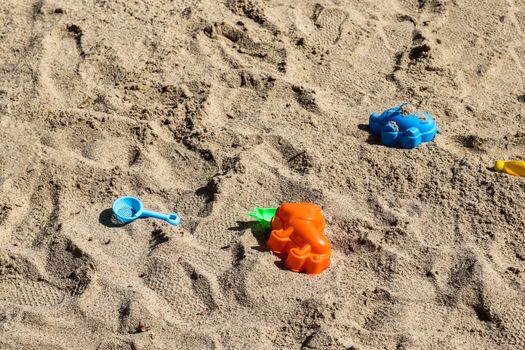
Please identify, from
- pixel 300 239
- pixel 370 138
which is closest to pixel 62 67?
pixel 370 138

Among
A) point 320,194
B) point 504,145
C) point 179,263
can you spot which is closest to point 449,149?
point 504,145

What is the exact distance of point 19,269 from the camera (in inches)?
114

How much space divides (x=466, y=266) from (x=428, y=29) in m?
1.70

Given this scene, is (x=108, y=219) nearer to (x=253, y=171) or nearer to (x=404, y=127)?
(x=253, y=171)

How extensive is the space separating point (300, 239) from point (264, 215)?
226 mm

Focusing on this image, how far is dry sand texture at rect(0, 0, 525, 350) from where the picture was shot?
9.00ft

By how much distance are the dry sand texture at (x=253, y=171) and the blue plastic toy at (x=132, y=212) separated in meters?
0.05

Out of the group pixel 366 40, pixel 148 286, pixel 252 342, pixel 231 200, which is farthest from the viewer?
pixel 366 40

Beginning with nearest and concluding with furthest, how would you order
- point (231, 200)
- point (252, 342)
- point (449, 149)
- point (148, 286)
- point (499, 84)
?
1. point (252, 342)
2. point (148, 286)
3. point (231, 200)
4. point (449, 149)
5. point (499, 84)

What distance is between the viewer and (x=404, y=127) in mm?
3436

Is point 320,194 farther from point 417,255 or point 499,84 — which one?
point 499,84

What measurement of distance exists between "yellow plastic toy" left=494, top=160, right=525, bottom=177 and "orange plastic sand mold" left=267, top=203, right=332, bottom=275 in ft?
2.82

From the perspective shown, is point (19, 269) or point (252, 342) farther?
point (19, 269)

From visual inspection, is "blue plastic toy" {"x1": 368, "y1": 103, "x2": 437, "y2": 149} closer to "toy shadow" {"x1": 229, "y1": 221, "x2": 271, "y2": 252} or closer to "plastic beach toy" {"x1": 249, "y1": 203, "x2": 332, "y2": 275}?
"plastic beach toy" {"x1": 249, "y1": 203, "x2": 332, "y2": 275}
